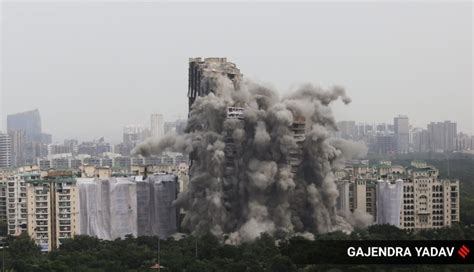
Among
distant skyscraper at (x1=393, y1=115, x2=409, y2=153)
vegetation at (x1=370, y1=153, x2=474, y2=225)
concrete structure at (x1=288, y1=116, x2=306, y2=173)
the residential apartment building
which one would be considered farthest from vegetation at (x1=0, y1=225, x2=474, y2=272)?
distant skyscraper at (x1=393, y1=115, x2=409, y2=153)

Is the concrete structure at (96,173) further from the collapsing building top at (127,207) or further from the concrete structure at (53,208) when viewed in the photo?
the concrete structure at (53,208)

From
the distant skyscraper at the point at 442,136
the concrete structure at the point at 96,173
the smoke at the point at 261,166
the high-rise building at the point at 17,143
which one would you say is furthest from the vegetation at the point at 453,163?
the high-rise building at the point at 17,143

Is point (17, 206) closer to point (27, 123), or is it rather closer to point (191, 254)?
point (191, 254)

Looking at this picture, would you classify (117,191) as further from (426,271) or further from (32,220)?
(426,271)

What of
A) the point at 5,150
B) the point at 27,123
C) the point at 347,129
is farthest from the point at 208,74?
the point at 5,150

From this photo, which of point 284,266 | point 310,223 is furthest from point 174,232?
point 284,266

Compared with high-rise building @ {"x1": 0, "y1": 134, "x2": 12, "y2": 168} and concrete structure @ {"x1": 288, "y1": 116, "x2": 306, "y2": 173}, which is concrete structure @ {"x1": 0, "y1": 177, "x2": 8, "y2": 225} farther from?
high-rise building @ {"x1": 0, "y1": 134, "x2": 12, "y2": 168}

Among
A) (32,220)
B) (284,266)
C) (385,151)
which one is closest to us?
(284,266)
